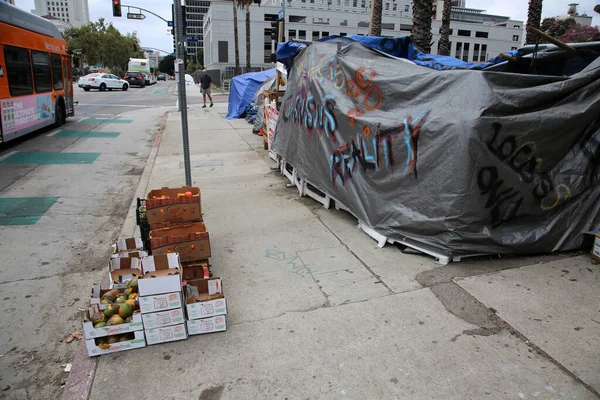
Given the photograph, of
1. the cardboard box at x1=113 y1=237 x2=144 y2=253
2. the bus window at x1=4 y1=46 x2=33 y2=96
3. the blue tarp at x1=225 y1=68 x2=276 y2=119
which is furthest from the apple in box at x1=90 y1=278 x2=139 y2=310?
the blue tarp at x1=225 y1=68 x2=276 y2=119

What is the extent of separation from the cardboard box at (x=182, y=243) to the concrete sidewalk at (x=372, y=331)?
39cm

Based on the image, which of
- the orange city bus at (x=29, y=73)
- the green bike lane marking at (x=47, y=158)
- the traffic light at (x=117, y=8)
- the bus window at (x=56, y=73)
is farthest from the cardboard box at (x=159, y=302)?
the traffic light at (x=117, y=8)

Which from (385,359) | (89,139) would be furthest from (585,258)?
(89,139)

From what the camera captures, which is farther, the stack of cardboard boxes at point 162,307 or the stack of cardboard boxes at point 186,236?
the stack of cardboard boxes at point 186,236

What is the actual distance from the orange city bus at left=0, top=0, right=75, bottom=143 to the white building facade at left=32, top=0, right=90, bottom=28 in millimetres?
201410

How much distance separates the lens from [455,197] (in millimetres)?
4059

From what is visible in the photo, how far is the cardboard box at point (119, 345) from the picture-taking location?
9.75ft

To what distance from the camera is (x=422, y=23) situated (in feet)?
32.7

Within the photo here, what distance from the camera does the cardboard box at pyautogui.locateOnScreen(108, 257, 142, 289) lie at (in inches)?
146

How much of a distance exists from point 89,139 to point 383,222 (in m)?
11.2

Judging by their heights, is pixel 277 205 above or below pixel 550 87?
below

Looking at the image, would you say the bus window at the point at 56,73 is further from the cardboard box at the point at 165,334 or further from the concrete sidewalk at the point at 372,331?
the cardboard box at the point at 165,334

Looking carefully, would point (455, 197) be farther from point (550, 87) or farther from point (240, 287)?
point (240, 287)

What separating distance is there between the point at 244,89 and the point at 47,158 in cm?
877
